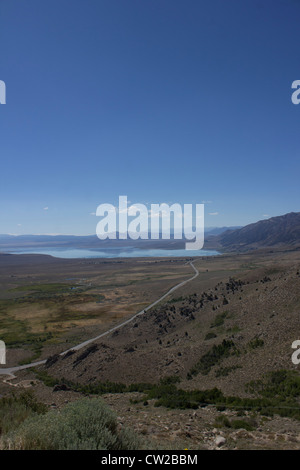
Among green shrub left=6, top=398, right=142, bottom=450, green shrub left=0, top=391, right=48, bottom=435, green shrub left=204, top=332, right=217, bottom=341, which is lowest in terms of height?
green shrub left=204, top=332, right=217, bottom=341

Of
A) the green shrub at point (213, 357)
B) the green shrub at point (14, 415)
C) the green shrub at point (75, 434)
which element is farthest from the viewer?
the green shrub at point (213, 357)

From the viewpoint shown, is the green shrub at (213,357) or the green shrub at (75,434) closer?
the green shrub at (75,434)

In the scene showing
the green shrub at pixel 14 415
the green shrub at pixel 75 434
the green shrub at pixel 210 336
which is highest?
the green shrub at pixel 75 434

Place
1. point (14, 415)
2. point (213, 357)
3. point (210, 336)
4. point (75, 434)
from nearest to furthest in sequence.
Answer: point (75, 434), point (14, 415), point (213, 357), point (210, 336)

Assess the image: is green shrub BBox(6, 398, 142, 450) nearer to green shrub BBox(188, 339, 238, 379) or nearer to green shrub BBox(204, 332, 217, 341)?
green shrub BBox(188, 339, 238, 379)

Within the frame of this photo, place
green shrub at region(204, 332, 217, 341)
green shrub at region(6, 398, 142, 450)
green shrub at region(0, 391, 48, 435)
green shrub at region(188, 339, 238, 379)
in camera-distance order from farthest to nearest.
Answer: green shrub at region(204, 332, 217, 341) < green shrub at region(188, 339, 238, 379) < green shrub at region(0, 391, 48, 435) < green shrub at region(6, 398, 142, 450)

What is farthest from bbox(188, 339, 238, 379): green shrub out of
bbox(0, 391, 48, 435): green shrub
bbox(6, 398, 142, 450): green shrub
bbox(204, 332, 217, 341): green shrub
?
bbox(6, 398, 142, 450): green shrub

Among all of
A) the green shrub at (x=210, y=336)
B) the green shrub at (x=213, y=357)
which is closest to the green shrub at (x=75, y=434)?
the green shrub at (x=213, y=357)

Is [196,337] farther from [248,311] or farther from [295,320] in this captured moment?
[295,320]

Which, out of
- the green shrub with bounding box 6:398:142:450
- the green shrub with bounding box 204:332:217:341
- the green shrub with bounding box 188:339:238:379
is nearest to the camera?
the green shrub with bounding box 6:398:142:450

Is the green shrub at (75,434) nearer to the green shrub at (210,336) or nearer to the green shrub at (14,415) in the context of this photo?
the green shrub at (14,415)

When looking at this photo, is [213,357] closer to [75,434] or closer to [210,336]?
[210,336]

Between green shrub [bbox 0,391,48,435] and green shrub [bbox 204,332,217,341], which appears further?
green shrub [bbox 204,332,217,341]

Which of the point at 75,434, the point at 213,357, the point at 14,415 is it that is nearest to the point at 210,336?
the point at 213,357
